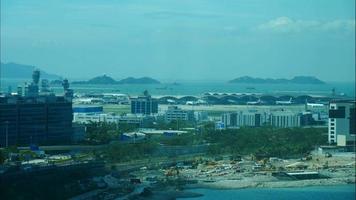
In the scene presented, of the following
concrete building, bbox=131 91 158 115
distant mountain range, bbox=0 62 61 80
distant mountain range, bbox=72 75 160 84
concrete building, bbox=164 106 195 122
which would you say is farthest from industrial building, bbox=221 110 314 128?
distant mountain range, bbox=0 62 61 80

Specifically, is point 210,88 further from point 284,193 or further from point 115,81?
point 284,193


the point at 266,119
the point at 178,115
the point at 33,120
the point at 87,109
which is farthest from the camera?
the point at 266,119

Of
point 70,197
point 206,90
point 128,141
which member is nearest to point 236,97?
point 206,90

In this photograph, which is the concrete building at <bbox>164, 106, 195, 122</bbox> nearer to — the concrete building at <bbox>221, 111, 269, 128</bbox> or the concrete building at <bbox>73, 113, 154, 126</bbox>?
the concrete building at <bbox>73, 113, 154, 126</bbox>

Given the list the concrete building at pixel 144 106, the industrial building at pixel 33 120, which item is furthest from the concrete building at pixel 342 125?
the industrial building at pixel 33 120

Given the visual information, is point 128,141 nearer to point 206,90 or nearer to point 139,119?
point 139,119

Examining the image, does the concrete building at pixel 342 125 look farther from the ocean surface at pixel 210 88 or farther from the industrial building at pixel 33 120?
the industrial building at pixel 33 120

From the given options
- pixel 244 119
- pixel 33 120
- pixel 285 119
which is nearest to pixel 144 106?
pixel 244 119
